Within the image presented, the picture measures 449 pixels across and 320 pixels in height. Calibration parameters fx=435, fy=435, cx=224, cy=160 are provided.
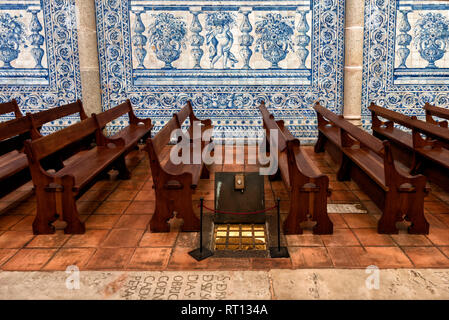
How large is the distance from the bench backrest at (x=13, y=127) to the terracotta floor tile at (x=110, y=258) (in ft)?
6.65

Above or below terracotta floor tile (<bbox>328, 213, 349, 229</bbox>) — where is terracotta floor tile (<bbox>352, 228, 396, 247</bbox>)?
below

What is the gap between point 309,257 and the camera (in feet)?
12.6

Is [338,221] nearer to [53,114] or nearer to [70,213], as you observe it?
[70,213]

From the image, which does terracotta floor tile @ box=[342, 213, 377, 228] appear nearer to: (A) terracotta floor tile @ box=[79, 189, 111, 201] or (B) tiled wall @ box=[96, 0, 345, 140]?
(A) terracotta floor tile @ box=[79, 189, 111, 201]

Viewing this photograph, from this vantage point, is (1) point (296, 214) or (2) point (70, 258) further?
(1) point (296, 214)

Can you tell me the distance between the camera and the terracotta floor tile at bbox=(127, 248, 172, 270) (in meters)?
3.70

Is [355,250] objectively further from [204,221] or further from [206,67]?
[206,67]

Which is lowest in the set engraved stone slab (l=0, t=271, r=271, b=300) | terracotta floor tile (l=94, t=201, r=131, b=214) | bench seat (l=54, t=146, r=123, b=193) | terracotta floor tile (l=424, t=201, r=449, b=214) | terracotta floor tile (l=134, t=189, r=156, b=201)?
engraved stone slab (l=0, t=271, r=271, b=300)

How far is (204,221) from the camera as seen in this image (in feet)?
15.1

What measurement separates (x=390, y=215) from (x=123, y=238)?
2.63 meters

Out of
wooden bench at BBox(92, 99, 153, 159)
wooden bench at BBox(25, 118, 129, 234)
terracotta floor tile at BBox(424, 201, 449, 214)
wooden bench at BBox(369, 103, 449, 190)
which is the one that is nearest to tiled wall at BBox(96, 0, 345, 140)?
wooden bench at BBox(92, 99, 153, 159)

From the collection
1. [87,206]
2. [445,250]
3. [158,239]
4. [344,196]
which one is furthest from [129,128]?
[445,250]

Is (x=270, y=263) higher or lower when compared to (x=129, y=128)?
lower

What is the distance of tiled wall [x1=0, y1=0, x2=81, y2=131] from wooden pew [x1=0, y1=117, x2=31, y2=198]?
9.52 ft
